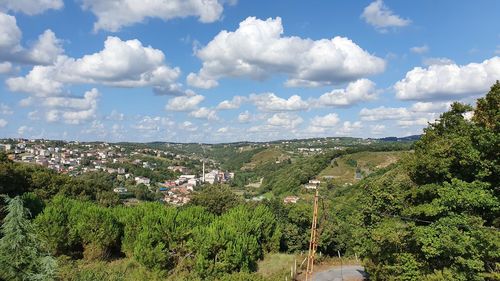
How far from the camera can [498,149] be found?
1775 centimetres

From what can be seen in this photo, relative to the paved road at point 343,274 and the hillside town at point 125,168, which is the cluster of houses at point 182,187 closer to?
the hillside town at point 125,168

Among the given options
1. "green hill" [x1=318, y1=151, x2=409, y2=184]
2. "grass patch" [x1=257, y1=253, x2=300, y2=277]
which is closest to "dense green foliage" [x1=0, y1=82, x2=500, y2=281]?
"grass patch" [x1=257, y1=253, x2=300, y2=277]

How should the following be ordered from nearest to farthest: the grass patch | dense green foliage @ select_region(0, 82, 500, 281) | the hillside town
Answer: dense green foliage @ select_region(0, 82, 500, 281) < the grass patch < the hillside town

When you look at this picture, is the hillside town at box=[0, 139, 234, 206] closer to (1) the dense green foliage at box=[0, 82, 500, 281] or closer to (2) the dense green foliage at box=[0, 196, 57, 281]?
(1) the dense green foliage at box=[0, 82, 500, 281]

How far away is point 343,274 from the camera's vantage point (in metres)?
30.6

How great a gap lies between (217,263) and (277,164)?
159449 mm

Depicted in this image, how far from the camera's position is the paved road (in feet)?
95.6

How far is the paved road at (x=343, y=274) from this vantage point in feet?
95.6

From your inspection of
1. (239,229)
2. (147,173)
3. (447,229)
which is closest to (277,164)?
(147,173)

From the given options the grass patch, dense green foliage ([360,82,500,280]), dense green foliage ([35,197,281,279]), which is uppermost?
dense green foliage ([360,82,500,280])

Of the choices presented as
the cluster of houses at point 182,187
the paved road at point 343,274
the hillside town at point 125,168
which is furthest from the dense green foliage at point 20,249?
the hillside town at point 125,168

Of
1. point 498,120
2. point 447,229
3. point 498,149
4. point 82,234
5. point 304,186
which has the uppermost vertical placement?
point 498,120

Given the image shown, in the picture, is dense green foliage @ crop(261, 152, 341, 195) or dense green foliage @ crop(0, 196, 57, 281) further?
dense green foliage @ crop(261, 152, 341, 195)

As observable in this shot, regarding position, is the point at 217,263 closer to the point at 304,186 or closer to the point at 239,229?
the point at 239,229
